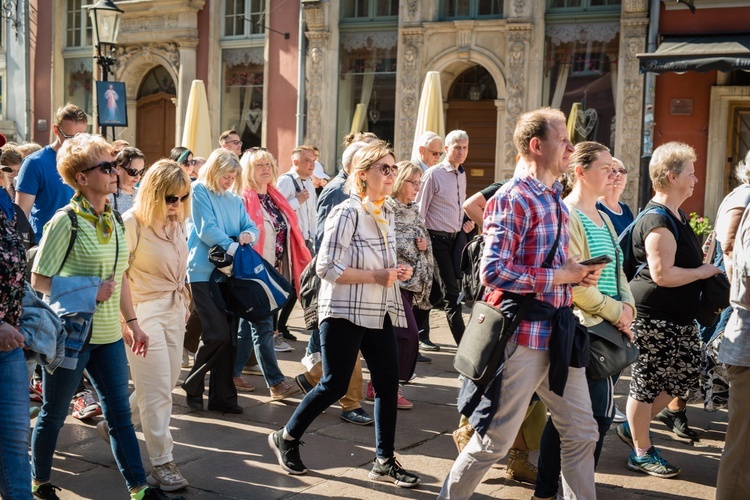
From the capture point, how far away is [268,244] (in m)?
7.61

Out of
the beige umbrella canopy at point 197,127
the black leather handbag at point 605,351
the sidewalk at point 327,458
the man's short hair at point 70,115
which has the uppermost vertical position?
the beige umbrella canopy at point 197,127

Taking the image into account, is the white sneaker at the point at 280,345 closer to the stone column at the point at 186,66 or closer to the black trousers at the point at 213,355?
the black trousers at the point at 213,355

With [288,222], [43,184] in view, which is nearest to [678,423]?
[288,222]

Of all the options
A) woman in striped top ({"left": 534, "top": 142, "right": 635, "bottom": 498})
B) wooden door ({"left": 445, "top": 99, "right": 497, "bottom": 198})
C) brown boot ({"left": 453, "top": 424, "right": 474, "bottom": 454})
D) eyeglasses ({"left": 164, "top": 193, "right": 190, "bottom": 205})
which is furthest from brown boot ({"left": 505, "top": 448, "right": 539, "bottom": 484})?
wooden door ({"left": 445, "top": 99, "right": 497, "bottom": 198})

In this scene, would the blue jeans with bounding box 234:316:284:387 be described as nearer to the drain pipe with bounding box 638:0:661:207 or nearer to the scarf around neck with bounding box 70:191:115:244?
the scarf around neck with bounding box 70:191:115:244

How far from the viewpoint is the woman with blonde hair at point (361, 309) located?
192 inches

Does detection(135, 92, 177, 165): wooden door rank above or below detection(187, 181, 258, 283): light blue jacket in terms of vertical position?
above

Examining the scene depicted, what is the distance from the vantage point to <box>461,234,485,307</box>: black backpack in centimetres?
441

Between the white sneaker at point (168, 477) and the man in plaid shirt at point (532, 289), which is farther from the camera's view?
the white sneaker at point (168, 477)

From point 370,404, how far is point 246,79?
43.2 feet

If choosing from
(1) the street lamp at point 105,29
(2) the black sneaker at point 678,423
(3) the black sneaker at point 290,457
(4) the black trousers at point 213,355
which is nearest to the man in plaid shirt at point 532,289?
(3) the black sneaker at point 290,457

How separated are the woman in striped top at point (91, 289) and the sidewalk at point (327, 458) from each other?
39 cm

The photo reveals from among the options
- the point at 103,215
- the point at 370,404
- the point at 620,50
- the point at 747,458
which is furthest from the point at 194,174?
the point at 620,50

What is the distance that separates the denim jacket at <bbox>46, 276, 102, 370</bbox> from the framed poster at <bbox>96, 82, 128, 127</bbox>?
877 centimetres
